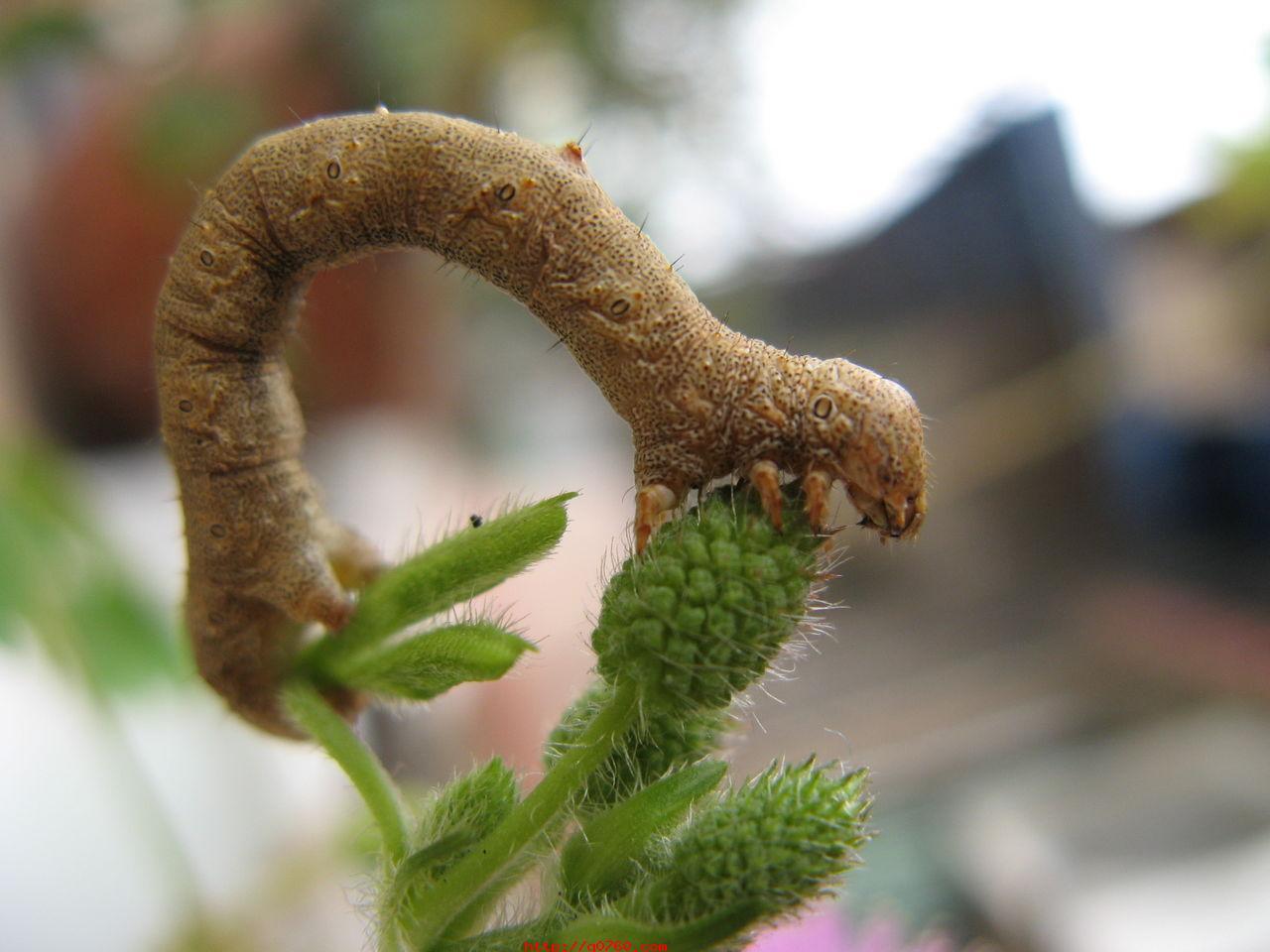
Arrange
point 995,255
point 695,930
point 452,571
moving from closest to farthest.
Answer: point 695,930
point 452,571
point 995,255

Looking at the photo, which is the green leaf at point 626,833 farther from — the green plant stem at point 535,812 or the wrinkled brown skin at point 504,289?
the wrinkled brown skin at point 504,289

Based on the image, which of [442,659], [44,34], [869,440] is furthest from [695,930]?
[44,34]

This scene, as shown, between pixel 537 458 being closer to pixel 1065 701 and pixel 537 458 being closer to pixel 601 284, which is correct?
pixel 1065 701

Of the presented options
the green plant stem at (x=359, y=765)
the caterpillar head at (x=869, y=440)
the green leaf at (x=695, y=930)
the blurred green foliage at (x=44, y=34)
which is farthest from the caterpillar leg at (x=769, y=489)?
the blurred green foliage at (x=44, y=34)

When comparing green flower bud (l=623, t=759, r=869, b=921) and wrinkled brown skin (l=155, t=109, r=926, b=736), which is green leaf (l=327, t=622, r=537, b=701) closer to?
wrinkled brown skin (l=155, t=109, r=926, b=736)

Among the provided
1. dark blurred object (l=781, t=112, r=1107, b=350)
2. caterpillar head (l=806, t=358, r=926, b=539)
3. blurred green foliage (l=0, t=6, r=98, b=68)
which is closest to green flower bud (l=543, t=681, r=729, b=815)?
caterpillar head (l=806, t=358, r=926, b=539)

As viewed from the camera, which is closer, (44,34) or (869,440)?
(869,440)

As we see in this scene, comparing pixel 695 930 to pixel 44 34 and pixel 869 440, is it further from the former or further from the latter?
pixel 44 34
